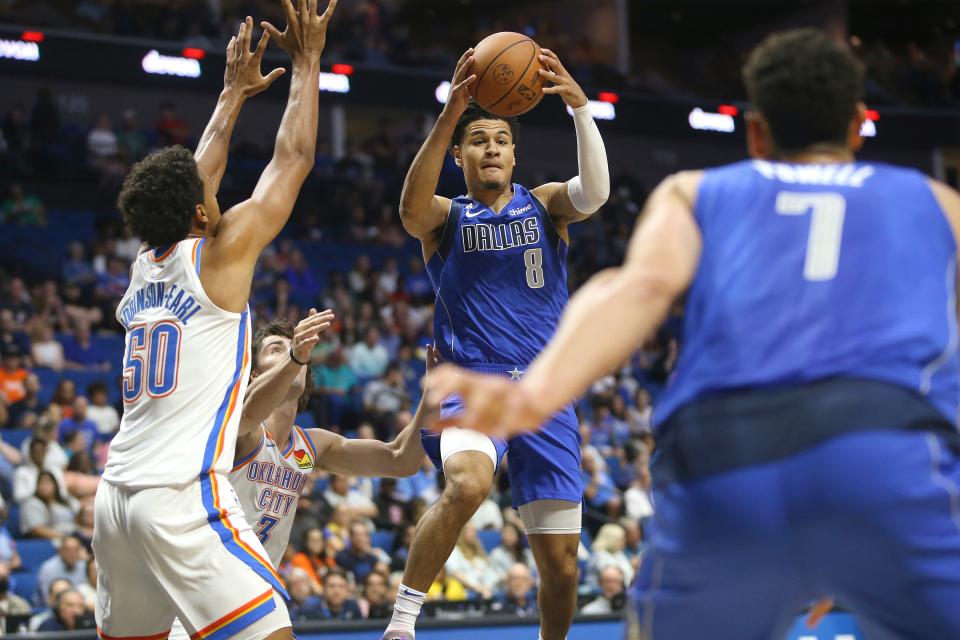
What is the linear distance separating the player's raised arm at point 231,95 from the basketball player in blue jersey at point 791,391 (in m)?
3.07

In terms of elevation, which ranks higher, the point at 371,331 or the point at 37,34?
the point at 37,34

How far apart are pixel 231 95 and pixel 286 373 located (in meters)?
1.47

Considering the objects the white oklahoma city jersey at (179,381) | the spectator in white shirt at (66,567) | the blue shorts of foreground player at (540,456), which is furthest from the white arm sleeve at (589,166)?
the spectator in white shirt at (66,567)

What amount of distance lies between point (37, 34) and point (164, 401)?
1532cm

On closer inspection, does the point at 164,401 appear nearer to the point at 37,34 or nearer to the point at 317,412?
the point at 317,412

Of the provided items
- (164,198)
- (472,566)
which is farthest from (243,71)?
(472,566)

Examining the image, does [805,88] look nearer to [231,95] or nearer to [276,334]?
[231,95]

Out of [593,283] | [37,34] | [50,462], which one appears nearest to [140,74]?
[37,34]

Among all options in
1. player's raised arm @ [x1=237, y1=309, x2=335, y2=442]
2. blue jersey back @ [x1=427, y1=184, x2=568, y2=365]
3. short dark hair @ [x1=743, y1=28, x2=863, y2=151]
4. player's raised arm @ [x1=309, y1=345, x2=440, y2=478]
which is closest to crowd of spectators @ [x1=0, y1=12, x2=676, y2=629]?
player's raised arm @ [x1=309, y1=345, x2=440, y2=478]

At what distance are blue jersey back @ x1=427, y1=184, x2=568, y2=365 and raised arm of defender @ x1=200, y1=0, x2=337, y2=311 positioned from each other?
4.71 feet

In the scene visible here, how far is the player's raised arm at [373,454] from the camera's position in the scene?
19.6ft

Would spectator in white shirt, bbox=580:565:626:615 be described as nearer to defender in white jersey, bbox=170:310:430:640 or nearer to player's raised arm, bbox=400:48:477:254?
defender in white jersey, bbox=170:310:430:640

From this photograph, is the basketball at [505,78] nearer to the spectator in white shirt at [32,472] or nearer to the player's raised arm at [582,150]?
the player's raised arm at [582,150]

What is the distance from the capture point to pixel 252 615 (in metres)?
4.03
